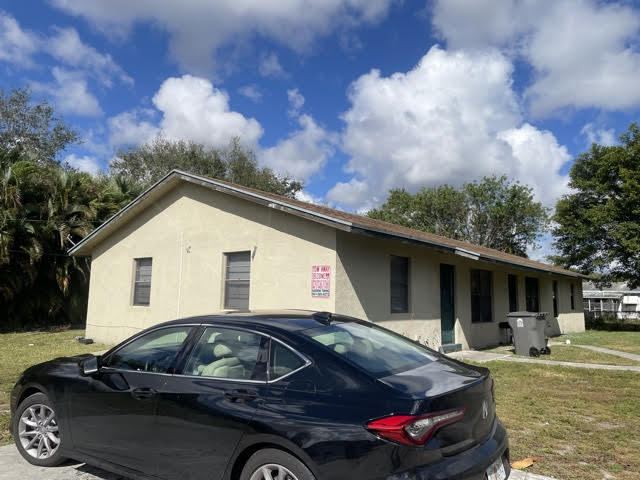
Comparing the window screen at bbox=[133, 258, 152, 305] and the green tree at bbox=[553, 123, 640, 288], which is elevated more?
the green tree at bbox=[553, 123, 640, 288]

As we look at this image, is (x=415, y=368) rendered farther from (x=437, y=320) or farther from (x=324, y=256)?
(x=437, y=320)

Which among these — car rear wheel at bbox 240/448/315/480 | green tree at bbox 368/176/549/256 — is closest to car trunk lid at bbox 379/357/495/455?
car rear wheel at bbox 240/448/315/480

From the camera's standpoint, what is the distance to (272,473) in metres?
2.88

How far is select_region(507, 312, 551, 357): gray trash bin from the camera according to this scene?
11.9 metres

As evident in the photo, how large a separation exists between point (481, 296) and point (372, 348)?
1151 centimetres

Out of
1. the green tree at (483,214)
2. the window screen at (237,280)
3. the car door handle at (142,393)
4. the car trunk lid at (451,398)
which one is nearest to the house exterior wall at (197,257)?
the window screen at (237,280)

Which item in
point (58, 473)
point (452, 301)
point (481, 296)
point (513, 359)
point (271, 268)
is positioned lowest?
point (58, 473)

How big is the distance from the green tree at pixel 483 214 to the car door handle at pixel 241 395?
132 ft

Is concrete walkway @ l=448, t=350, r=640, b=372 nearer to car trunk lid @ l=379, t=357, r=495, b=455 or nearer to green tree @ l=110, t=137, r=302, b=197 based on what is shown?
car trunk lid @ l=379, t=357, r=495, b=455

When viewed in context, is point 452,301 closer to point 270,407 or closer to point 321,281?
point 321,281

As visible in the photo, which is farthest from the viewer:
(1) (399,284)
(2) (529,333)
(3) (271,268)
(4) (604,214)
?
(4) (604,214)

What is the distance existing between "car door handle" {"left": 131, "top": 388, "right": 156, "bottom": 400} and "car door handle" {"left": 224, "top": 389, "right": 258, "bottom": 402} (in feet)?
2.38

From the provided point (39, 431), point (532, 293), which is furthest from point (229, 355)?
point (532, 293)

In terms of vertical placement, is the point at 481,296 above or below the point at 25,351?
above
